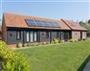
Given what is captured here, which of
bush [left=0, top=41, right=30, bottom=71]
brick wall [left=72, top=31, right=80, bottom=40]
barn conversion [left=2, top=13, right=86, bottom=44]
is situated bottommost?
brick wall [left=72, top=31, right=80, bottom=40]

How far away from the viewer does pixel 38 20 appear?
4106cm

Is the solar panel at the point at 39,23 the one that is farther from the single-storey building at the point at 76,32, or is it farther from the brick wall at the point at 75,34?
the brick wall at the point at 75,34

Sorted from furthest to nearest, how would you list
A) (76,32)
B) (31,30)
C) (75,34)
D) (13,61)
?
1. (76,32)
2. (75,34)
3. (31,30)
4. (13,61)

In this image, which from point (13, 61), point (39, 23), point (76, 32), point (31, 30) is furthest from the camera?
point (76, 32)

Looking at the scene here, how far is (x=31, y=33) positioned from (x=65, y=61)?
16239 mm

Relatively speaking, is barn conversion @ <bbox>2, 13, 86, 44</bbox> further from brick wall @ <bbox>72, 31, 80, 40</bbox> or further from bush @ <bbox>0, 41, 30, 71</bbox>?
bush @ <bbox>0, 41, 30, 71</bbox>

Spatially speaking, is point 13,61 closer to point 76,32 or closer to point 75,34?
point 75,34

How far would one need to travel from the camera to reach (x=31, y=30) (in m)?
37.0

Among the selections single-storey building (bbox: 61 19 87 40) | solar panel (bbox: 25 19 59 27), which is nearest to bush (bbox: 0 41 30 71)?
Result: solar panel (bbox: 25 19 59 27)

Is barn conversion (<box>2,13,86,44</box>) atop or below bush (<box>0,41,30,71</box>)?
below

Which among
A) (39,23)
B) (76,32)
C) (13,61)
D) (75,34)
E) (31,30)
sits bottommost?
(75,34)

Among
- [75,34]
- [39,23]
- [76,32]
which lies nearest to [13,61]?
[39,23]

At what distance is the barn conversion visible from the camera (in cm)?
3381

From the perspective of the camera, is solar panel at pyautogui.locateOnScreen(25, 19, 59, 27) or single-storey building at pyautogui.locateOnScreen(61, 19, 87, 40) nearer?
solar panel at pyautogui.locateOnScreen(25, 19, 59, 27)
